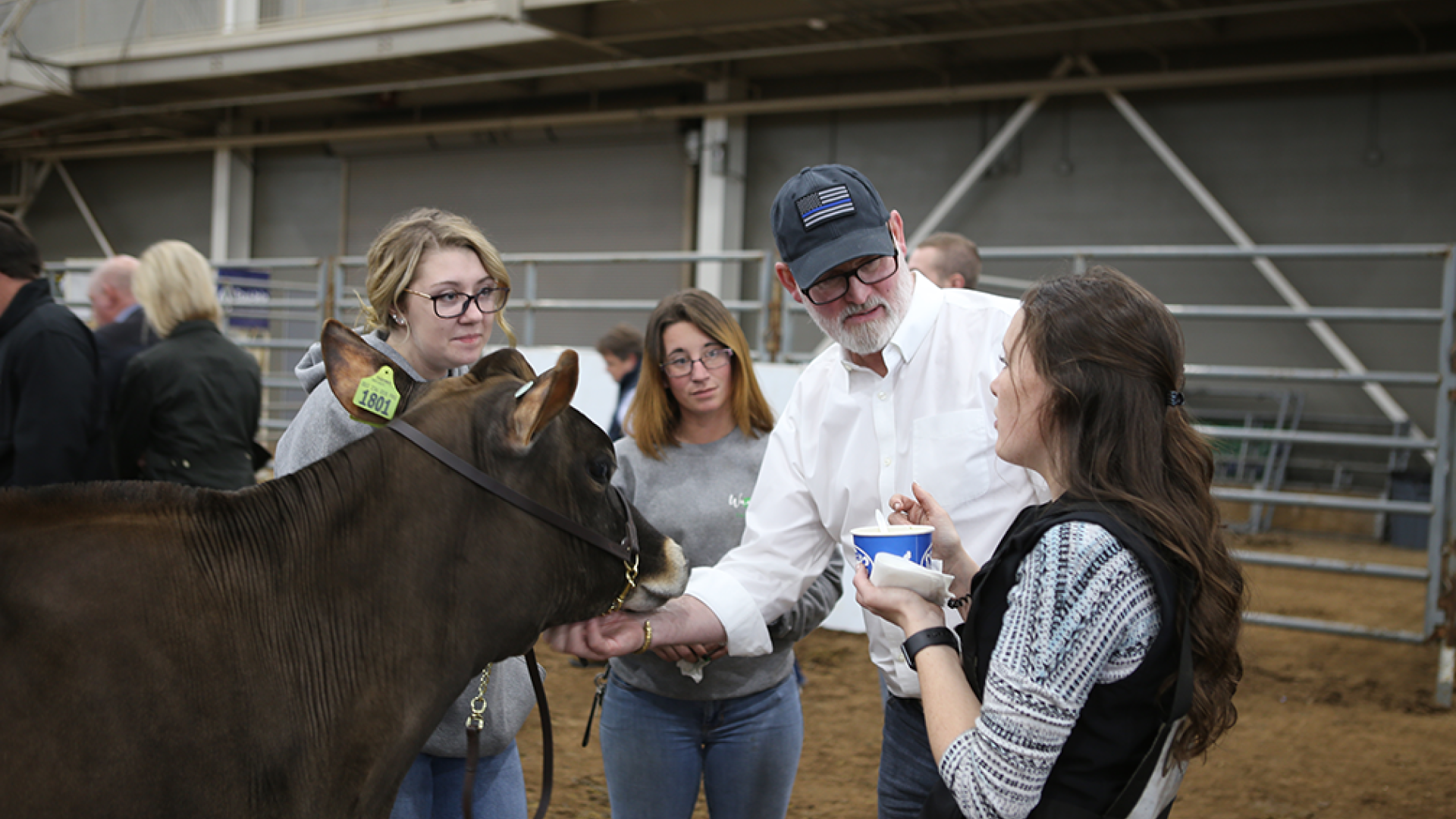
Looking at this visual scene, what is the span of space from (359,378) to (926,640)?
1106 mm

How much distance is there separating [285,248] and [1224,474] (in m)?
15.8

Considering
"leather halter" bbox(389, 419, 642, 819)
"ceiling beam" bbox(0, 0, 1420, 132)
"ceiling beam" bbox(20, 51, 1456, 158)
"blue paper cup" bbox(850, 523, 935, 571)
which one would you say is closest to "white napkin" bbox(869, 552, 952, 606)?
"blue paper cup" bbox(850, 523, 935, 571)

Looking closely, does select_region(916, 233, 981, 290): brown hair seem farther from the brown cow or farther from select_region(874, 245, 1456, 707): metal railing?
the brown cow

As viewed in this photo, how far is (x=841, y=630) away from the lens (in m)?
7.21

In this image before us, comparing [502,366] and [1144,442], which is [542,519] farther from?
[1144,442]

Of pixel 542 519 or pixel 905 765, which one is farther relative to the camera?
pixel 905 765

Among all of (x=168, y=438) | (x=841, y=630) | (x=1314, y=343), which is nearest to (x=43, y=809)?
(x=168, y=438)

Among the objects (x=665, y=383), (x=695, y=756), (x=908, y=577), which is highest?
(x=665, y=383)

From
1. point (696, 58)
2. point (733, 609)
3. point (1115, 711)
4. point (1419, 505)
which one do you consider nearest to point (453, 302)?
point (733, 609)

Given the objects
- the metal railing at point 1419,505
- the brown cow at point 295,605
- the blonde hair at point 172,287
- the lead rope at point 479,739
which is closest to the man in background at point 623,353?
the metal railing at point 1419,505

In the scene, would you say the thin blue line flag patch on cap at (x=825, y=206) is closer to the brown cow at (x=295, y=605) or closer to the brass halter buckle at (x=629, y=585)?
the brown cow at (x=295, y=605)

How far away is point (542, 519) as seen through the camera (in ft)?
5.95

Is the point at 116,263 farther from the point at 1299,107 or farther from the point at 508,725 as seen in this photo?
the point at 1299,107

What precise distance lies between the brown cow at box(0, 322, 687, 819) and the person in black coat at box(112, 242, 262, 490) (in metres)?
2.73
